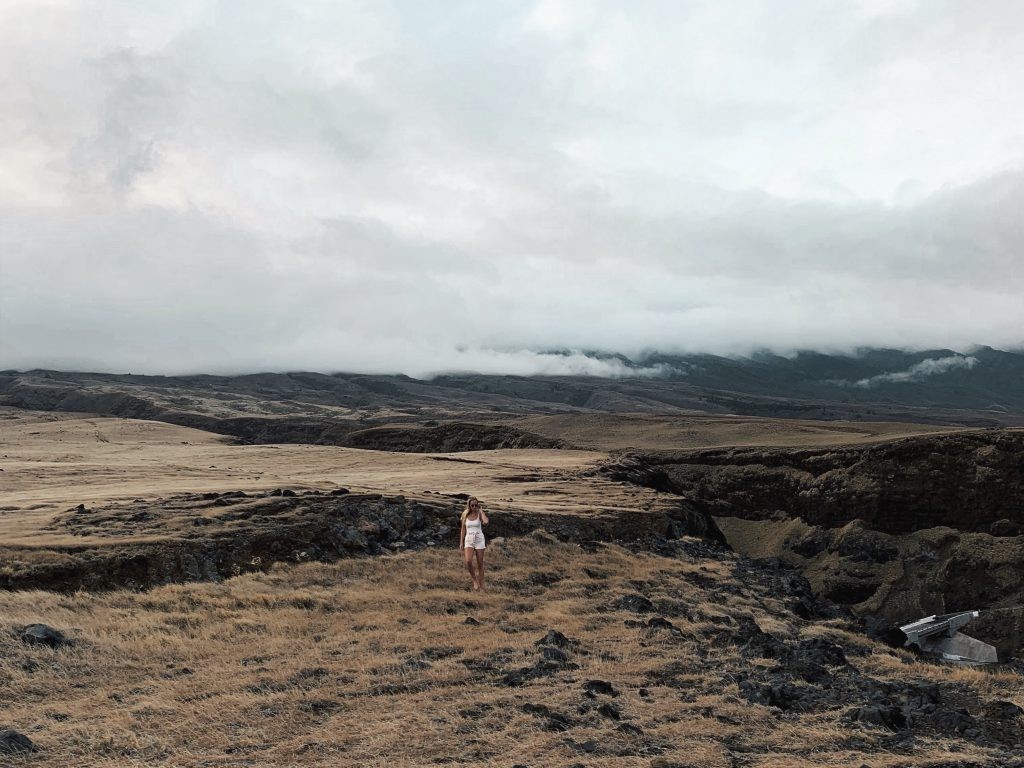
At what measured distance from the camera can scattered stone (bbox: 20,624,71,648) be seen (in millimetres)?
14375

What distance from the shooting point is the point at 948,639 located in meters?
39.7

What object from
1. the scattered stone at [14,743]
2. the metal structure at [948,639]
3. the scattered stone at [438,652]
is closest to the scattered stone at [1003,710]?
the scattered stone at [438,652]

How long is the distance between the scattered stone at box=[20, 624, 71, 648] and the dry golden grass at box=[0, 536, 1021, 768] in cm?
37

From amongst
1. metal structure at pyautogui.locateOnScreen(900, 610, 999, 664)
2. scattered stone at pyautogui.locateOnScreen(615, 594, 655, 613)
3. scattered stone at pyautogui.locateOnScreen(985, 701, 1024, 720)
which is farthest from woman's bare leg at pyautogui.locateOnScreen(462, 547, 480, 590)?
metal structure at pyautogui.locateOnScreen(900, 610, 999, 664)

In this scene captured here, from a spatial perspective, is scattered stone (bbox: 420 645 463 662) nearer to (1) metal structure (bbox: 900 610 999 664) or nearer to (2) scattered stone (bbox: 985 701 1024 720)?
(2) scattered stone (bbox: 985 701 1024 720)

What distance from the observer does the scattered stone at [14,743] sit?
32.4 feet

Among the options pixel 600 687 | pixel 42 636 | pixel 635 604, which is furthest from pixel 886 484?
pixel 42 636

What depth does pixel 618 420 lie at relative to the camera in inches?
5463

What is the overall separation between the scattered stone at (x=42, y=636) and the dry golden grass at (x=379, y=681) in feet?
1.21

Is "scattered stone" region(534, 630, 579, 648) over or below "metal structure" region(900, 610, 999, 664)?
over

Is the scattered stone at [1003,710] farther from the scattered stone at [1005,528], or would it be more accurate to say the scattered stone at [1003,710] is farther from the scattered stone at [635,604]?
the scattered stone at [1005,528]

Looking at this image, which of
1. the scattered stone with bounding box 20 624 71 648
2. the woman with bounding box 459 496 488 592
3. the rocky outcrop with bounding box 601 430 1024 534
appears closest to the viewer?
the scattered stone with bounding box 20 624 71 648

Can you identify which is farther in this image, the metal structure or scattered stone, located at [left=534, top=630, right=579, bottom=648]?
the metal structure

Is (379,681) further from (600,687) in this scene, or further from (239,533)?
(239,533)
